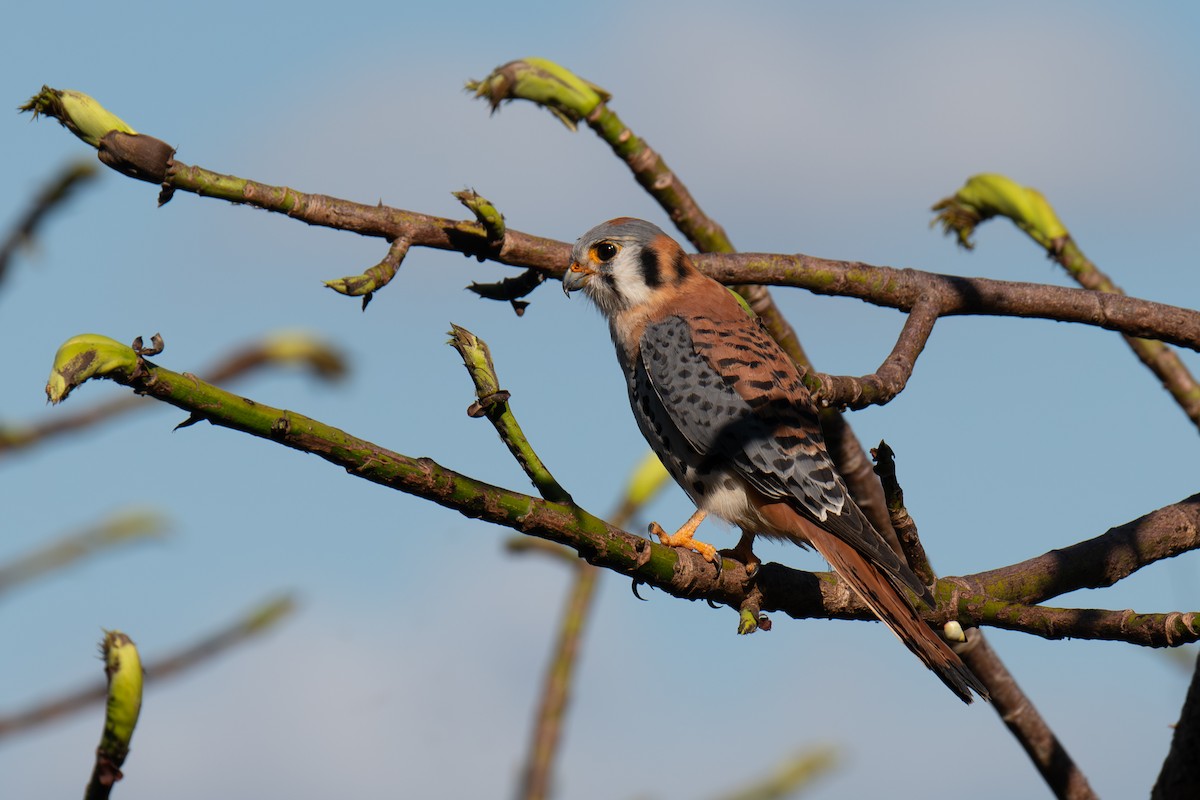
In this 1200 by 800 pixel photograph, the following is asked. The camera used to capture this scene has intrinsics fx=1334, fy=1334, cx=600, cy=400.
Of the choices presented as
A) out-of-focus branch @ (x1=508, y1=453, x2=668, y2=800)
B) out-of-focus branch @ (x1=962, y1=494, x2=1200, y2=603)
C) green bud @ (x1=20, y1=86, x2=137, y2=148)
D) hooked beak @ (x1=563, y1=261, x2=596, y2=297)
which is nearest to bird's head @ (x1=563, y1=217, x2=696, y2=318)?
hooked beak @ (x1=563, y1=261, x2=596, y2=297)

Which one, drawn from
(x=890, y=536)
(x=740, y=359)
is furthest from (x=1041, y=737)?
(x=740, y=359)

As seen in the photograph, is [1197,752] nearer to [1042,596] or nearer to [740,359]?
[1042,596]

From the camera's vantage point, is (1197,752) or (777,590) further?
(777,590)

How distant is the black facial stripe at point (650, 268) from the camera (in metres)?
5.86

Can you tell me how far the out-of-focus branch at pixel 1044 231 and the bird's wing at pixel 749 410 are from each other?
88 cm

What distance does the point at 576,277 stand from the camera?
18.5 ft

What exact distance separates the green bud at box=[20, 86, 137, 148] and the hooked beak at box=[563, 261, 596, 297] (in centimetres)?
251

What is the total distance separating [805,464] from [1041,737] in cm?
119

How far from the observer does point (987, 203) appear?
5133mm

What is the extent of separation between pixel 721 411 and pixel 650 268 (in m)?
1.08

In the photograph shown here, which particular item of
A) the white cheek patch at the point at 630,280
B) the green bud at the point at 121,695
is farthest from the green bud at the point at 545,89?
the green bud at the point at 121,695

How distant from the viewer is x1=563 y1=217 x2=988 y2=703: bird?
15.2 ft

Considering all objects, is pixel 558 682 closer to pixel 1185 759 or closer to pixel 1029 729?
pixel 1185 759

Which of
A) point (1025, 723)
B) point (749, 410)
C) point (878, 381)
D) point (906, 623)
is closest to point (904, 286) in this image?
point (878, 381)
